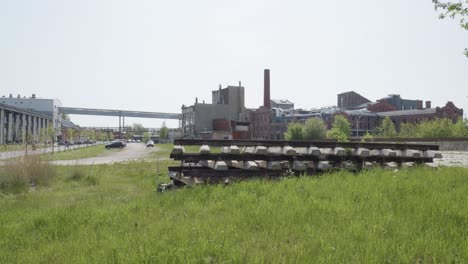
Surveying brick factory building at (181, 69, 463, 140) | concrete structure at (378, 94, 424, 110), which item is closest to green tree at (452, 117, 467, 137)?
brick factory building at (181, 69, 463, 140)

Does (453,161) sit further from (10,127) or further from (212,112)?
(212,112)

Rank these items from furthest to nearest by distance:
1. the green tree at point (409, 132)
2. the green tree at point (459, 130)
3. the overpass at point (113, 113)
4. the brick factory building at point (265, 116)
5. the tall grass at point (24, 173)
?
the overpass at point (113, 113), the brick factory building at point (265, 116), the green tree at point (409, 132), the green tree at point (459, 130), the tall grass at point (24, 173)

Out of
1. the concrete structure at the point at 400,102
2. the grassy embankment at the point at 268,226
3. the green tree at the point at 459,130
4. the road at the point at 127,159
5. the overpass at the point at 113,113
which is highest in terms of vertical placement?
the concrete structure at the point at 400,102

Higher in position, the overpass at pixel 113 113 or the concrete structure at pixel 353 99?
the concrete structure at pixel 353 99

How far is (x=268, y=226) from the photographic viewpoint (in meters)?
4.71

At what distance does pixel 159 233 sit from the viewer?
4648 mm

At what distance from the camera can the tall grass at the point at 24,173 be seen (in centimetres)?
1207

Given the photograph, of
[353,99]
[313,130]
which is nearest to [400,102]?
[353,99]

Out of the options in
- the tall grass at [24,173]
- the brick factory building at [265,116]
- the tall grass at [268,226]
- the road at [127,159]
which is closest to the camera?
the tall grass at [268,226]

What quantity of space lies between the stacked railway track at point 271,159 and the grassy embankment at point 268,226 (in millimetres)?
924

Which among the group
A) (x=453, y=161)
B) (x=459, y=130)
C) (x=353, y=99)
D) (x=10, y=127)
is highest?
(x=353, y=99)

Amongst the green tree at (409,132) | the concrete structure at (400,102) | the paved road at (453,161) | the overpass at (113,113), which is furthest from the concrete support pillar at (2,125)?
the concrete structure at (400,102)

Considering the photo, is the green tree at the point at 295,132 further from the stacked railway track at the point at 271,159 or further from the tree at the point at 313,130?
the stacked railway track at the point at 271,159

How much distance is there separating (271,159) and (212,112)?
94.0m
